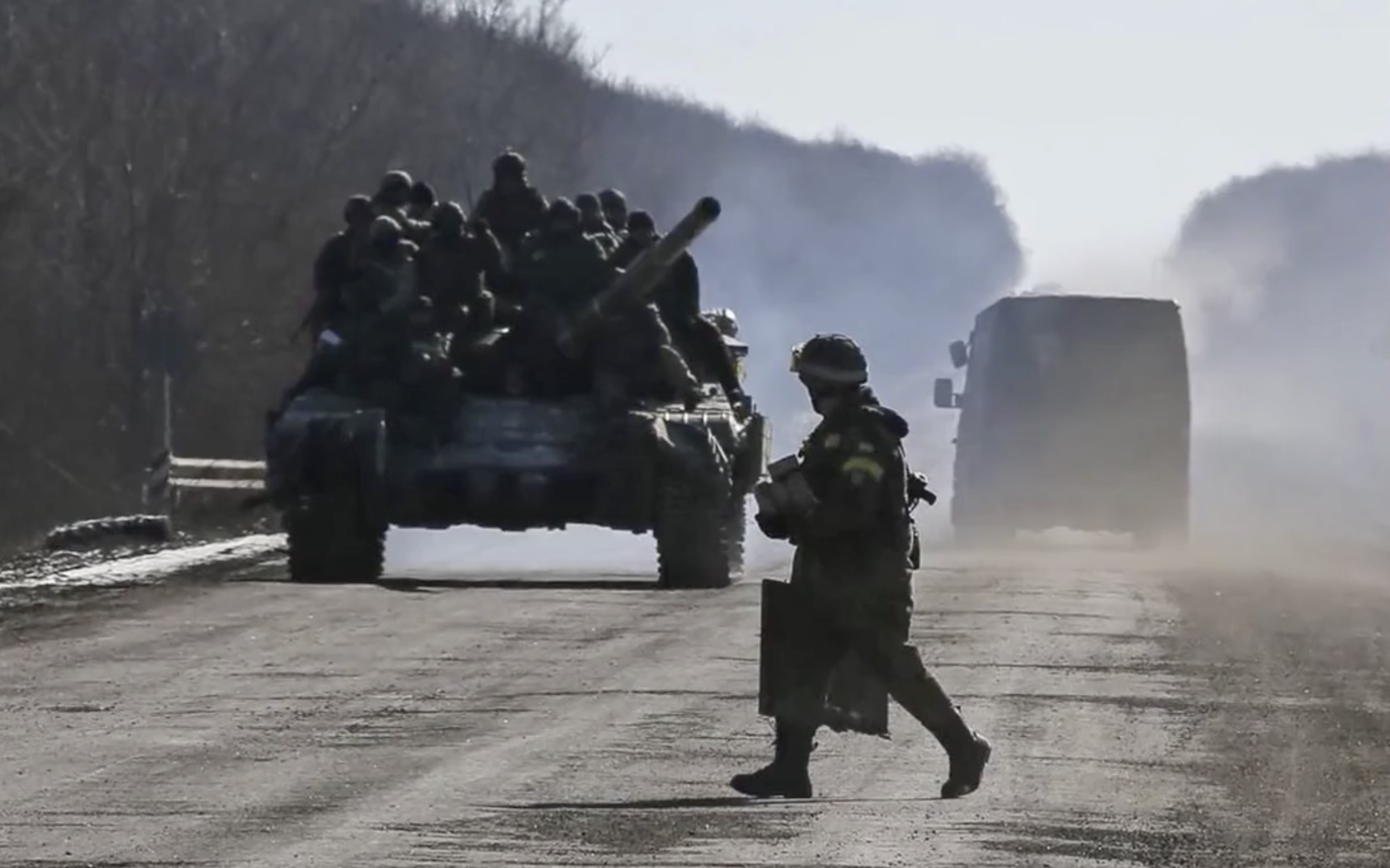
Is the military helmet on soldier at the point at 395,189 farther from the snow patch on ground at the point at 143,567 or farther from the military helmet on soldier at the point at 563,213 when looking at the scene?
the snow patch on ground at the point at 143,567

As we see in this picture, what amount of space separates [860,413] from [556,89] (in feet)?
239

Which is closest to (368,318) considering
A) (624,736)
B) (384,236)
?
(384,236)

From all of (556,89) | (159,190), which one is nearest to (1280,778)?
(159,190)

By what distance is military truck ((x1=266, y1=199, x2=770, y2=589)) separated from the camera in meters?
21.2

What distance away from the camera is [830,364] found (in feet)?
36.5

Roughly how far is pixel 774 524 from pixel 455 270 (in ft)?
37.3

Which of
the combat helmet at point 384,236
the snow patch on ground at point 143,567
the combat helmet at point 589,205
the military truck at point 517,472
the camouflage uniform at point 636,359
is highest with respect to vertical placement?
the combat helmet at point 589,205

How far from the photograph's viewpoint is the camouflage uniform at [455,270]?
22.3 metres

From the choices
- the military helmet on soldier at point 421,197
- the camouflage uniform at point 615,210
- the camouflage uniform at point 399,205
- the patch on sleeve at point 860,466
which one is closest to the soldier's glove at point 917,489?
the patch on sleeve at point 860,466

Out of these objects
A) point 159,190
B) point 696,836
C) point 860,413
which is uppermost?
point 159,190

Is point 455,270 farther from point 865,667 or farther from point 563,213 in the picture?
point 865,667

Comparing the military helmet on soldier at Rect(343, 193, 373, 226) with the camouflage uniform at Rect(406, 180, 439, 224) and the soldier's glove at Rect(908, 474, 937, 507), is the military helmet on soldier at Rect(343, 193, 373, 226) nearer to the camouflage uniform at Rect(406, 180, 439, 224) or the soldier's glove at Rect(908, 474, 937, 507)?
the camouflage uniform at Rect(406, 180, 439, 224)

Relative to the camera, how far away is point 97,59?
54281 mm

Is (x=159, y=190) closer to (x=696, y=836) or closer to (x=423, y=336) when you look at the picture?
(x=423, y=336)
